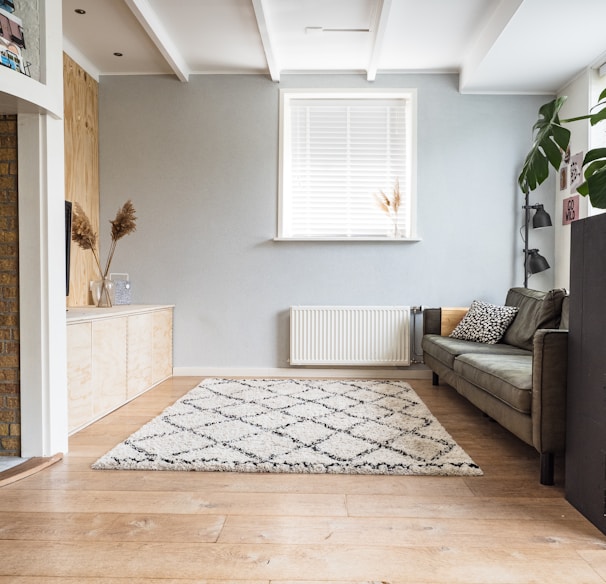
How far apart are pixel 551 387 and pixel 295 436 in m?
1.26

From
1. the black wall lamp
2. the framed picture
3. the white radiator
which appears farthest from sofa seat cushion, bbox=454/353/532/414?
the framed picture

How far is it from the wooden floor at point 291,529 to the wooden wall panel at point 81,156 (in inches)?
81.8

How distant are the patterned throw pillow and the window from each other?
993 millimetres

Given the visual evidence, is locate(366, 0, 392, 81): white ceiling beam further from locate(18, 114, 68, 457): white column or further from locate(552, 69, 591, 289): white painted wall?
locate(18, 114, 68, 457): white column

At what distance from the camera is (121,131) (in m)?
4.38

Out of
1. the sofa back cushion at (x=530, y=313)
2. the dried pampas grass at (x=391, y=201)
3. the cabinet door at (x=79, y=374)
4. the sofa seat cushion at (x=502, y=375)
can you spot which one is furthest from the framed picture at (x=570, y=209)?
the cabinet door at (x=79, y=374)

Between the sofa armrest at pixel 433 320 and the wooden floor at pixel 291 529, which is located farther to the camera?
the sofa armrest at pixel 433 320

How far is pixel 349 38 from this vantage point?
12.3ft

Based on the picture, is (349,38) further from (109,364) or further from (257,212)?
(109,364)

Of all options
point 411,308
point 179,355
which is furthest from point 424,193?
point 179,355

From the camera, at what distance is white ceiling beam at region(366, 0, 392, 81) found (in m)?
3.18

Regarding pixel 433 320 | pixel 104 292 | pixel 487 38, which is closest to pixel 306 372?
pixel 433 320

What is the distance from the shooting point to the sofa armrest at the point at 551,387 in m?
1.91

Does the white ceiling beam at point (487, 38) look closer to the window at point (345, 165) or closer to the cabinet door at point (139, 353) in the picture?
the window at point (345, 165)
